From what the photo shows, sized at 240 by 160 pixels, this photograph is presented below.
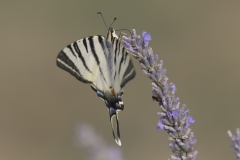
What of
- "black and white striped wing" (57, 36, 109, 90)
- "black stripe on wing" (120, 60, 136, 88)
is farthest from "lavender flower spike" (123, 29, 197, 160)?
"black and white striped wing" (57, 36, 109, 90)

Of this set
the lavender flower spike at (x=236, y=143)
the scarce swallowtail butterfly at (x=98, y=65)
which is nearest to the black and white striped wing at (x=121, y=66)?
the scarce swallowtail butterfly at (x=98, y=65)

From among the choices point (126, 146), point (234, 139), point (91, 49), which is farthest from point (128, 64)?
point (126, 146)

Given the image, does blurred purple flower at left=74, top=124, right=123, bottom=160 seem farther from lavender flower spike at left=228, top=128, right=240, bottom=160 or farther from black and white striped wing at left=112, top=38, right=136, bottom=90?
lavender flower spike at left=228, top=128, right=240, bottom=160

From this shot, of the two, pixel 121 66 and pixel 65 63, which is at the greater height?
pixel 65 63

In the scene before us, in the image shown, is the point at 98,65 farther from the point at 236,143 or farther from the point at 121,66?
the point at 236,143

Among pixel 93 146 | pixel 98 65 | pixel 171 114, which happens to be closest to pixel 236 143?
pixel 171 114

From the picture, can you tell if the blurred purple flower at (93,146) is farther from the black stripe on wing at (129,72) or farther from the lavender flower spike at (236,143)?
the lavender flower spike at (236,143)
